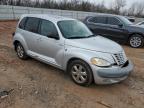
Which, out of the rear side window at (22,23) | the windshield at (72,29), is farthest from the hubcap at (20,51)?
the windshield at (72,29)

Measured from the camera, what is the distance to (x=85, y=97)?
4.45m

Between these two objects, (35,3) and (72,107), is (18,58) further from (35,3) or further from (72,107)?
(35,3)

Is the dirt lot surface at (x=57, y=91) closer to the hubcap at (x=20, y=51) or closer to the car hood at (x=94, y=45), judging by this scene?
the hubcap at (x=20, y=51)

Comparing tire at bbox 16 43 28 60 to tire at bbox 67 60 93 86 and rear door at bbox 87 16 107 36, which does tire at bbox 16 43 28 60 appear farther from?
rear door at bbox 87 16 107 36

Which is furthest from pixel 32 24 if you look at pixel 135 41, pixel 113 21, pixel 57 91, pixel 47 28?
pixel 135 41

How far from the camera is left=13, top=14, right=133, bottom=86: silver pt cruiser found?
464 cm

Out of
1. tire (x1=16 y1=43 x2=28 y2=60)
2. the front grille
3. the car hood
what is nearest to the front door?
the car hood

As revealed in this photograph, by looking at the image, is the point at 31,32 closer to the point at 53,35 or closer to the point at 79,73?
the point at 53,35

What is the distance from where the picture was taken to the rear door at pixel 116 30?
10.4 m

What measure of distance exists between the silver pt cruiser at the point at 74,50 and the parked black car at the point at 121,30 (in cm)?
478

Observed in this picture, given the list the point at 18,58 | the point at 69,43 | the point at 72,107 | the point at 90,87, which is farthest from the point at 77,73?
the point at 18,58

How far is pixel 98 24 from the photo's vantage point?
11.2 m

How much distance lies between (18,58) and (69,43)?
2.70 meters

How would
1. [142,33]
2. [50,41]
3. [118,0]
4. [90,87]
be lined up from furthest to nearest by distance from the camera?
1. [118,0]
2. [142,33]
3. [50,41]
4. [90,87]
